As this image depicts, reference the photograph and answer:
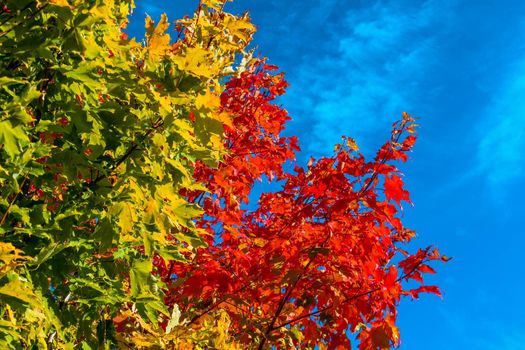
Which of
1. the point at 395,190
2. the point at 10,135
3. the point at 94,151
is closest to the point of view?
the point at 10,135

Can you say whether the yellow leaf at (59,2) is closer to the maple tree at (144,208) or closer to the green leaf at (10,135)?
the maple tree at (144,208)

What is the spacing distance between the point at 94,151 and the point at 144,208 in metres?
0.61

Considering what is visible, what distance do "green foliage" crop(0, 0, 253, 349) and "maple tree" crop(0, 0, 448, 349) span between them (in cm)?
1

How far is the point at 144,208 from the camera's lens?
4.04 meters

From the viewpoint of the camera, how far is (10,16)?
398 centimetres

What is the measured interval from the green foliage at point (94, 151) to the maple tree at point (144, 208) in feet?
0.05

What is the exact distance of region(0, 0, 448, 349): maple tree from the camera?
368 cm

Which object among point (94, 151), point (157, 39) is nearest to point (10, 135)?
point (94, 151)

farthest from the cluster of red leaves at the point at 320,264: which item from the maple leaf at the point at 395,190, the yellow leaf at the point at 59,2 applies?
the yellow leaf at the point at 59,2

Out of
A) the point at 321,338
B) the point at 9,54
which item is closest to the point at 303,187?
the point at 321,338

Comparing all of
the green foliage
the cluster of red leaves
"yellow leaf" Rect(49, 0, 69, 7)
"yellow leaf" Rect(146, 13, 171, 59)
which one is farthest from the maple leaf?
"yellow leaf" Rect(49, 0, 69, 7)

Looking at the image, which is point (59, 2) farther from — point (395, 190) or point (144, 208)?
point (395, 190)

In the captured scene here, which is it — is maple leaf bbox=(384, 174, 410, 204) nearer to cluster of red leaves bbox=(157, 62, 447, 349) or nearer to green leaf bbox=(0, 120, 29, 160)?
cluster of red leaves bbox=(157, 62, 447, 349)

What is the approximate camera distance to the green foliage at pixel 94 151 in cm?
365
